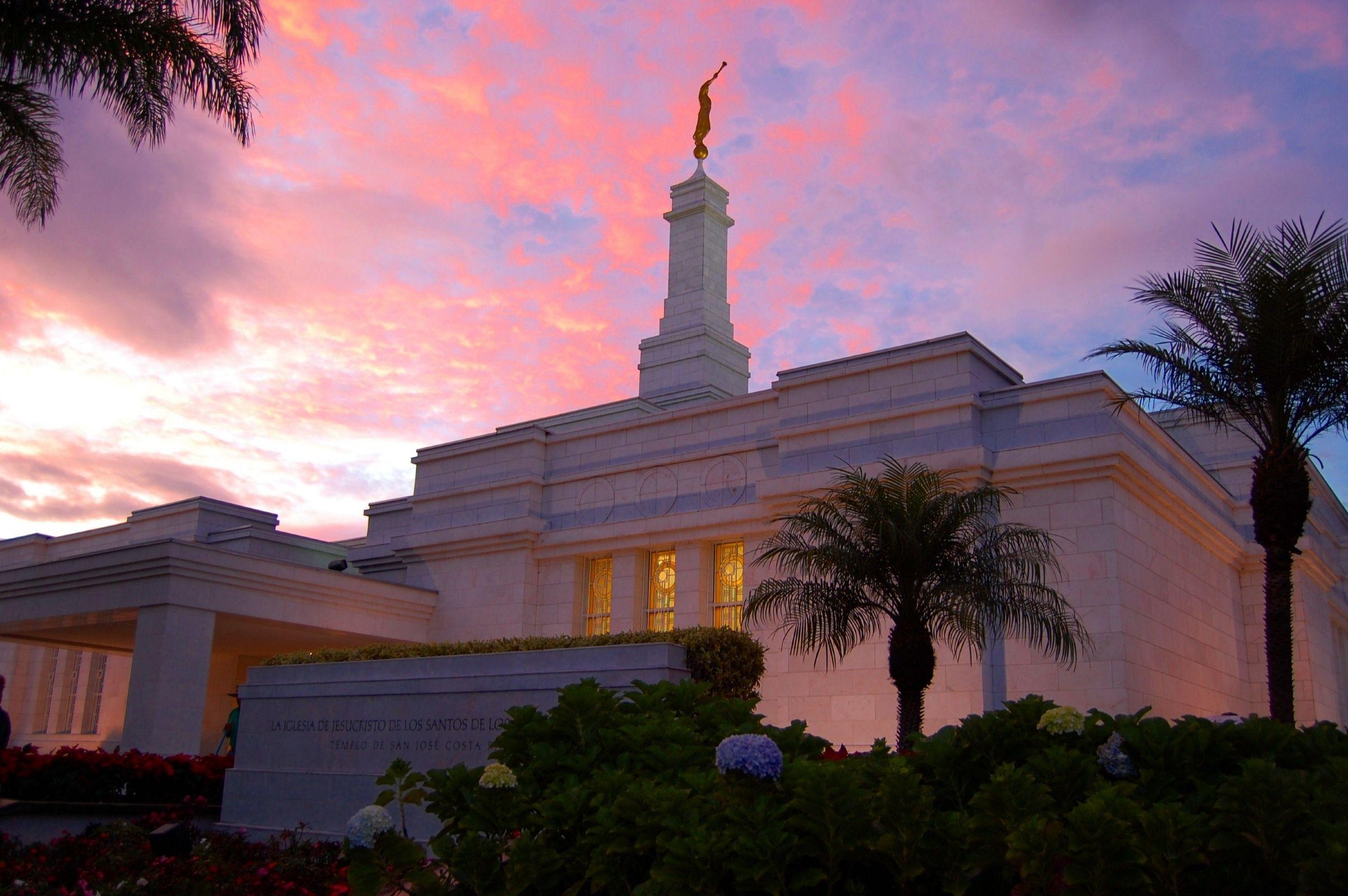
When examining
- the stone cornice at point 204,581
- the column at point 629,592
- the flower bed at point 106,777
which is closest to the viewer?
the flower bed at point 106,777

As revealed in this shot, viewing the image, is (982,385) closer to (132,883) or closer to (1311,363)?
(1311,363)

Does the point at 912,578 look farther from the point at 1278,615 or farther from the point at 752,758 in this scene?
the point at 752,758

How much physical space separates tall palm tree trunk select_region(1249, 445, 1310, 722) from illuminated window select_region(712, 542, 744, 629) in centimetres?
911

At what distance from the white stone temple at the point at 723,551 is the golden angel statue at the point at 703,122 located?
340cm

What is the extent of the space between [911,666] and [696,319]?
671 inches

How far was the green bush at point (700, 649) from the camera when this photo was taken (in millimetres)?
13227

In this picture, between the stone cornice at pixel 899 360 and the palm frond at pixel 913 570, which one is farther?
the stone cornice at pixel 899 360

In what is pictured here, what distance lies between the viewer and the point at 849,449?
20328mm

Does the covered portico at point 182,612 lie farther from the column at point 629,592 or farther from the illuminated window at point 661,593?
the illuminated window at point 661,593

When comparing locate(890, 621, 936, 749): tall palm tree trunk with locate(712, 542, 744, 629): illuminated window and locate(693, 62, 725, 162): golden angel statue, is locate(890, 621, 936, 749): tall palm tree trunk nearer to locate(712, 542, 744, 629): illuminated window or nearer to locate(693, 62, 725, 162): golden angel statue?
locate(712, 542, 744, 629): illuminated window

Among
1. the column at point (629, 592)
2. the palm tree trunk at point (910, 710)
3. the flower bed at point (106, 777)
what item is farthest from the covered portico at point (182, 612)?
the palm tree trunk at point (910, 710)

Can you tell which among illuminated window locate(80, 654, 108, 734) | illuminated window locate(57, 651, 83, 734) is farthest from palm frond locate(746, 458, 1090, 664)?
illuminated window locate(57, 651, 83, 734)

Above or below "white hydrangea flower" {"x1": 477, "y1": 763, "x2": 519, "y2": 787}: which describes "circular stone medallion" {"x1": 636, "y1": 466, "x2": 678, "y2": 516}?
above

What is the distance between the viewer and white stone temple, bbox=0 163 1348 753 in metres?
18.4
